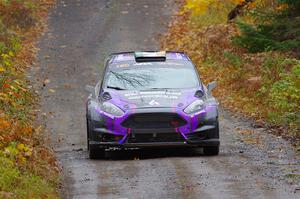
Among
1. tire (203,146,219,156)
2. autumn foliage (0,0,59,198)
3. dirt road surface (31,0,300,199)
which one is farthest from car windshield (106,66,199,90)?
autumn foliage (0,0,59,198)

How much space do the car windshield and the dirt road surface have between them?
117cm

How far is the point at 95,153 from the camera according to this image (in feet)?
46.5

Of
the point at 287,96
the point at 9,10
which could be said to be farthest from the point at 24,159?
the point at 9,10

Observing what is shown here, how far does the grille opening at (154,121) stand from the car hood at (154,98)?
0.55ft

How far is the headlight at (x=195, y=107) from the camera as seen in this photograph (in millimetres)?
13805

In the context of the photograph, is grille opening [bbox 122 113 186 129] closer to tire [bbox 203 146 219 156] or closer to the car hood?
the car hood

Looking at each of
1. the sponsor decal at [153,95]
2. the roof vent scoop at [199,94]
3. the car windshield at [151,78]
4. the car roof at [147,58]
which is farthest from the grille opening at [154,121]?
the car roof at [147,58]

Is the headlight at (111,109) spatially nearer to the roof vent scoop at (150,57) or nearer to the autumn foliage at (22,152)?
the autumn foliage at (22,152)

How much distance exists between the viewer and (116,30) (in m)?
32.2

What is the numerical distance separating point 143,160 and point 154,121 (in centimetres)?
65

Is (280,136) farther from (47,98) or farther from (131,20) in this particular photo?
(131,20)

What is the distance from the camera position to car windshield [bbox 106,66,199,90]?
14.8 m

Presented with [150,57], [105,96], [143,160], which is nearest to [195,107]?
[143,160]

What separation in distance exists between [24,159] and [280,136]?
6.42 meters
